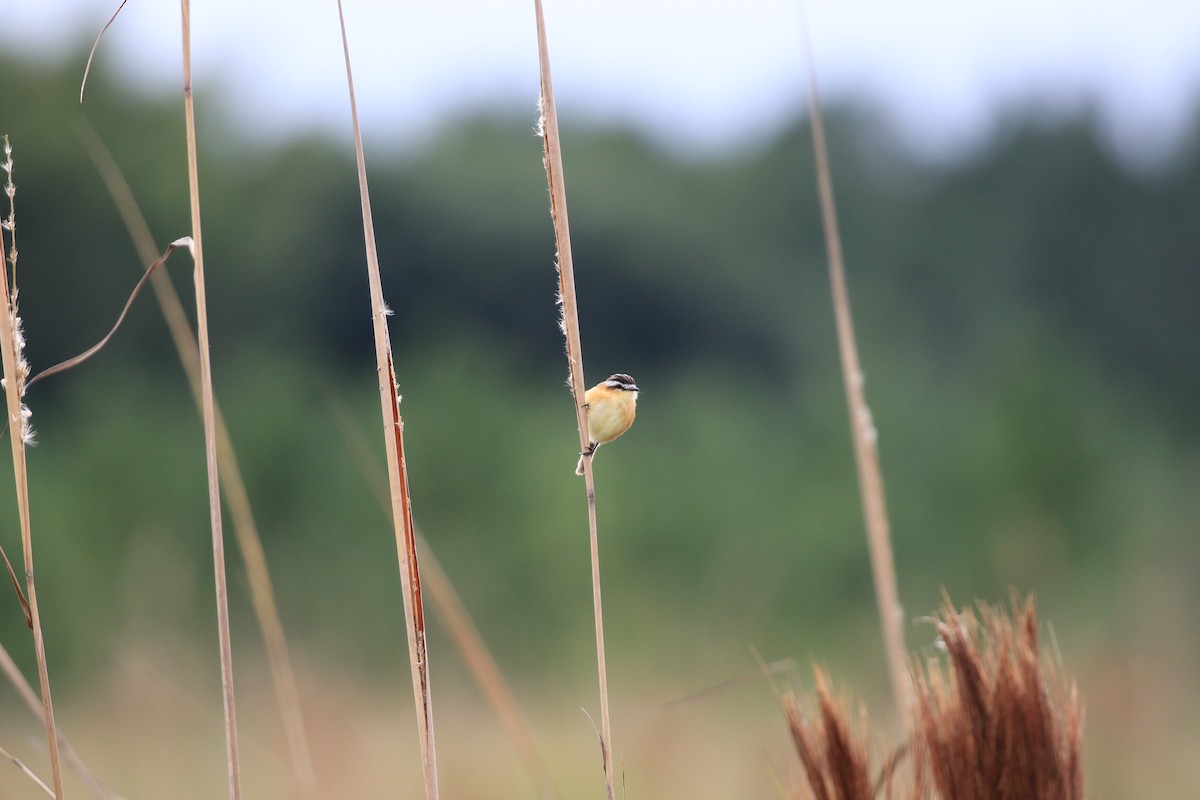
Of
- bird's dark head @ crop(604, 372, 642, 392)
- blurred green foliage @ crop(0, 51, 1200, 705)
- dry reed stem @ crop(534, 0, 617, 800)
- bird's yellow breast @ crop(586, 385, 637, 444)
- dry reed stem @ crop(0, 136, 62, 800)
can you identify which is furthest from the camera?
blurred green foliage @ crop(0, 51, 1200, 705)

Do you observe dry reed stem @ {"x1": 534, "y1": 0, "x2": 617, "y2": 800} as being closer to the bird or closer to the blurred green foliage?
the bird

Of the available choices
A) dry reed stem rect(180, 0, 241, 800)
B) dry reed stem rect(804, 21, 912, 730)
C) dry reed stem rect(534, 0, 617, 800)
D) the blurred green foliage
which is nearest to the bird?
dry reed stem rect(804, 21, 912, 730)

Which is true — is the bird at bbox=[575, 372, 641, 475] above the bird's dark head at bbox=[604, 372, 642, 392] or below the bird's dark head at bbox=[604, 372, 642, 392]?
below

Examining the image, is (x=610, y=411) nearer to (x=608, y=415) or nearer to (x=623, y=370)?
(x=608, y=415)

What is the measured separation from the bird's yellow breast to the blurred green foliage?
16.8 feet

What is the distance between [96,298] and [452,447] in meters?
4.36

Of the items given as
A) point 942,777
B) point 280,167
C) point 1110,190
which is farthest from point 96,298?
point 1110,190

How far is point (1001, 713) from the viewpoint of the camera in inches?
47.5

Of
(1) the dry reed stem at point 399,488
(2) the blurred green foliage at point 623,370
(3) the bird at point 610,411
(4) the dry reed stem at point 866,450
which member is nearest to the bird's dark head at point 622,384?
(3) the bird at point 610,411

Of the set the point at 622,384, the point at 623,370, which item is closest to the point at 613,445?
the point at 623,370

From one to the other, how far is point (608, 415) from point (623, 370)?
11875 mm

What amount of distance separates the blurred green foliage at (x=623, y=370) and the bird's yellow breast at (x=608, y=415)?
5133 millimetres

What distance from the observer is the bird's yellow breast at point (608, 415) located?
1.98 m

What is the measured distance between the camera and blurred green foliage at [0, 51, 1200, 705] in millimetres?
10172
